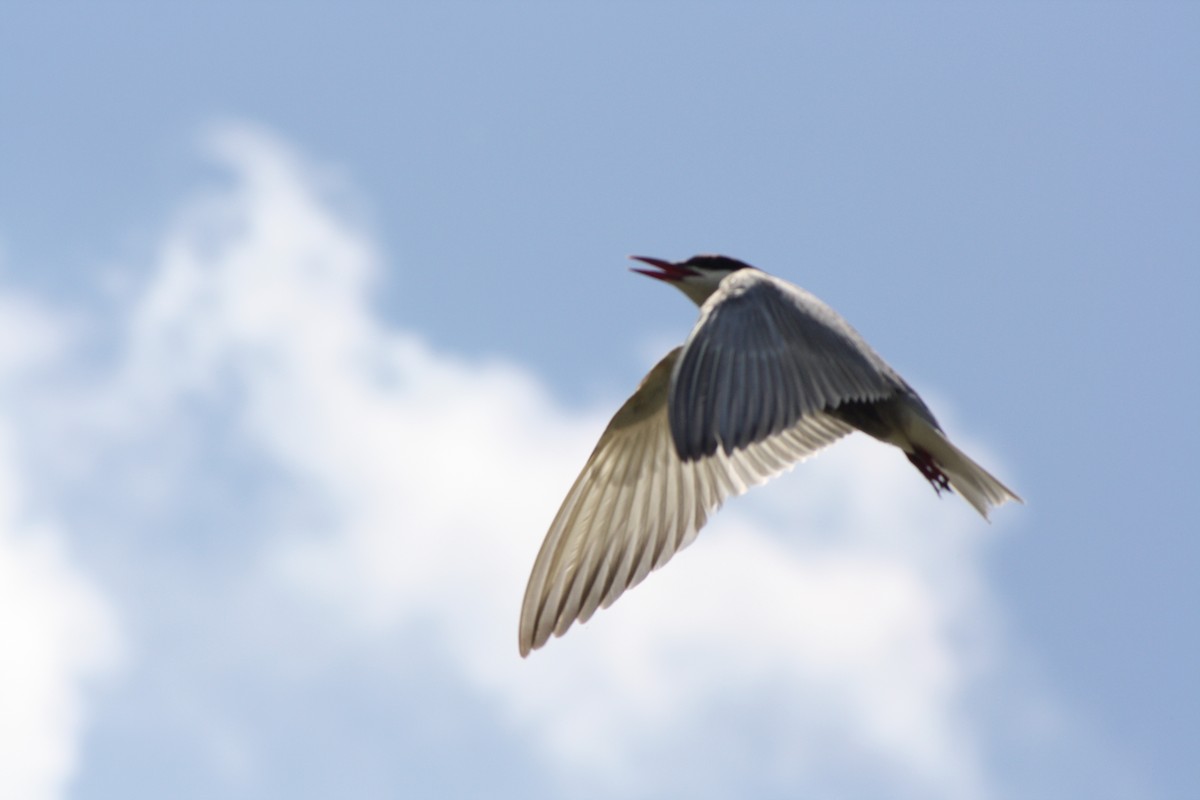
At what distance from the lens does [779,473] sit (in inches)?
359

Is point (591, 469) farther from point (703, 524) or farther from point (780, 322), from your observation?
point (780, 322)

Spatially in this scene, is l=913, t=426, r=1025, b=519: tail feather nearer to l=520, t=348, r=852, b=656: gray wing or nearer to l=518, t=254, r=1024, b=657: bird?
l=518, t=254, r=1024, b=657: bird

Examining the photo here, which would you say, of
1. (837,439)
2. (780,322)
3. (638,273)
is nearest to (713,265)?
(638,273)

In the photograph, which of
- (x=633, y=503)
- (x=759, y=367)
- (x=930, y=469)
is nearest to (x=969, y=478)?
(x=930, y=469)

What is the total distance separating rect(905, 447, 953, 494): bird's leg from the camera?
29.3 ft

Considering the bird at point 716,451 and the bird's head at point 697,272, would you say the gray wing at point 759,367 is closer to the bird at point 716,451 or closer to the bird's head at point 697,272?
the bird at point 716,451

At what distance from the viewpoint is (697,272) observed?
30.4 feet

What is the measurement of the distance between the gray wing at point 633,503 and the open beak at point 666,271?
0.52 meters

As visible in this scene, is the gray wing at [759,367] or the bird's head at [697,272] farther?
the bird's head at [697,272]

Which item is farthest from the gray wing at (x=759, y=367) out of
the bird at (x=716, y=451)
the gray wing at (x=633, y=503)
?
the gray wing at (x=633, y=503)

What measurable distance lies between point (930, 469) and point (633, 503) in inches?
62.5

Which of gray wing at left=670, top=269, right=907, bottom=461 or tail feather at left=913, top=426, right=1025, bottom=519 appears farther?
tail feather at left=913, top=426, right=1025, bottom=519

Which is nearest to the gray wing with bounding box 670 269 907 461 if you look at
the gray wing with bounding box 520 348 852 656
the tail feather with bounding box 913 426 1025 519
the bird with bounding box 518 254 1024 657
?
the bird with bounding box 518 254 1024 657

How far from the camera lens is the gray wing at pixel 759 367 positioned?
6922mm
